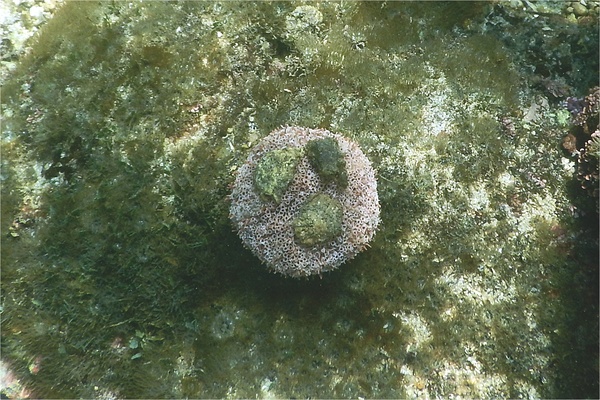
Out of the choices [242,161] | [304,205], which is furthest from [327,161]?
[242,161]

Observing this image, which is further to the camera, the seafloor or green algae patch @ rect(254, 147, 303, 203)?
the seafloor

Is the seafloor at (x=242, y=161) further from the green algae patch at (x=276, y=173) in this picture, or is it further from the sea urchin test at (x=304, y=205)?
the green algae patch at (x=276, y=173)

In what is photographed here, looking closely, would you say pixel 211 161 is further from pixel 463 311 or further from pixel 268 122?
pixel 463 311

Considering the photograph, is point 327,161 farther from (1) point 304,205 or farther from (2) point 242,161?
(2) point 242,161

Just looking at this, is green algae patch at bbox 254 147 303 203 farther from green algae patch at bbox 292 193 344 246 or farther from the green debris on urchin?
green algae patch at bbox 292 193 344 246

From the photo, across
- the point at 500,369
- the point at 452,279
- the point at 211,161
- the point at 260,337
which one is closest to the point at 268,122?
the point at 211,161

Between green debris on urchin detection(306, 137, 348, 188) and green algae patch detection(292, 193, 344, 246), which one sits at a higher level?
green debris on urchin detection(306, 137, 348, 188)

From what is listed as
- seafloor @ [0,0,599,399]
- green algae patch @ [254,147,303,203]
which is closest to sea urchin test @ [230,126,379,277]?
green algae patch @ [254,147,303,203]

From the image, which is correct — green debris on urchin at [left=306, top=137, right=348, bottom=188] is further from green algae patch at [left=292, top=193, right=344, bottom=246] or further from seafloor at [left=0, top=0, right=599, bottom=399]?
seafloor at [left=0, top=0, right=599, bottom=399]
